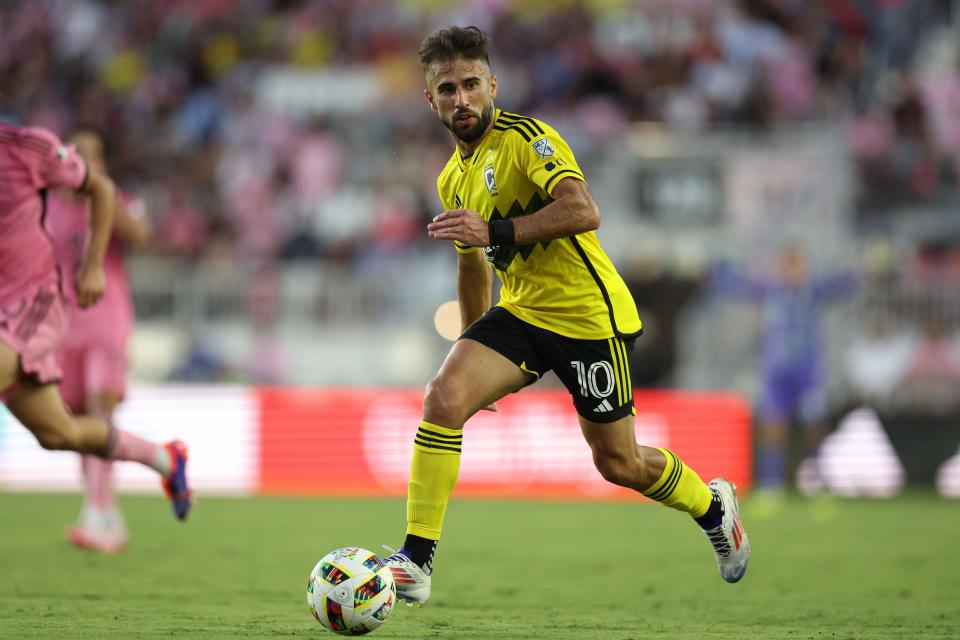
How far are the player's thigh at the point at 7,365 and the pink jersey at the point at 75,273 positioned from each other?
1.94m

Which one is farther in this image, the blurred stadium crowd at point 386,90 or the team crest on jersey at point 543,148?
the blurred stadium crowd at point 386,90

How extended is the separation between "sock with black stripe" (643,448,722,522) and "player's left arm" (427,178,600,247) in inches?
49.8

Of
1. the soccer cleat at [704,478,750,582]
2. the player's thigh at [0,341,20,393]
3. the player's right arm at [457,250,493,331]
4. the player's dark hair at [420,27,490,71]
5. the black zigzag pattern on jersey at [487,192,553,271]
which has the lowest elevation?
the soccer cleat at [704,478,750,582]

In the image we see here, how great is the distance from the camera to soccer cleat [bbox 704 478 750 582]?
21.3 feet

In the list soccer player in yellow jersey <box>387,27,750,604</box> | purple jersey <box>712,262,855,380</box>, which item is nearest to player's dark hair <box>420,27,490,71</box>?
soccer player in yellow jersey <box>387,27,750,604</box>

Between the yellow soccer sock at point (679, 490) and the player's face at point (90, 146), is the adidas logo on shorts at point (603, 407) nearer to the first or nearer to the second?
the yellow soccer sock at point (679, 490)

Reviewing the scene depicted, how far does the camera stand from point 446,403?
18.4 ft

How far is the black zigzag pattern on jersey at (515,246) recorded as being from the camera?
5828 millimetres

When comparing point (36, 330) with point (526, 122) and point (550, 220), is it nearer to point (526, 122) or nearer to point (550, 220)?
point (526, 122)

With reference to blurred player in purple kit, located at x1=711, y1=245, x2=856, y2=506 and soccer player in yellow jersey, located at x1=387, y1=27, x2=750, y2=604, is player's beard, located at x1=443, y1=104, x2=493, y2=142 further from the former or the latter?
blurred player in purple kit, located at x1=711, y1=245, x2=856, y2=506

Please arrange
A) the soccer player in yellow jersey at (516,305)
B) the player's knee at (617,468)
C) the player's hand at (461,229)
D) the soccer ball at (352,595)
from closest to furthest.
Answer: the soccer ball at (352,595), the player's hand at (461,229), the soccer player in yellow jersey at (516,305), the player's knee at (617,468)

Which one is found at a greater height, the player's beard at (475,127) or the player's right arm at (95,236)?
the player's beard at (475,127)

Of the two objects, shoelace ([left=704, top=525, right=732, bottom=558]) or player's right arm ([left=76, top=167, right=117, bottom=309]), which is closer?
shoelace ([left=704, top=525, right=732, bottom=558])

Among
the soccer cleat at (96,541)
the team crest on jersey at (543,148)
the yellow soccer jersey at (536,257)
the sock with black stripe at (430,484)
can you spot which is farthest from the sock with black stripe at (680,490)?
the soccer cleat at (96,541)
